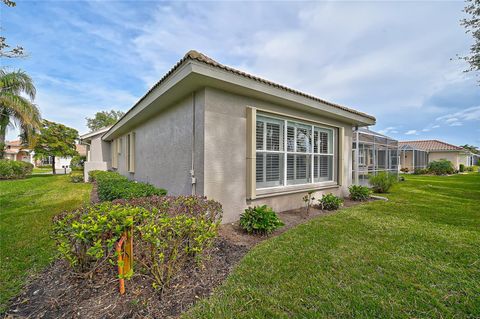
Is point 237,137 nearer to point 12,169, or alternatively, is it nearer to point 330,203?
point 330,203

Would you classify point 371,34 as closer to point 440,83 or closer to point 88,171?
point 440,83

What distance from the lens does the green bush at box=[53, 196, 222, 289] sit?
2072 mm

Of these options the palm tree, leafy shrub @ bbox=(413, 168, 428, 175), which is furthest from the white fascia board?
leafy shrub @ bbox=(413, 168, 428, 175)

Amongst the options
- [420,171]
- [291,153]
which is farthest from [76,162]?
[420,171]

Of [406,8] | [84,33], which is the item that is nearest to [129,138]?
[84,33]

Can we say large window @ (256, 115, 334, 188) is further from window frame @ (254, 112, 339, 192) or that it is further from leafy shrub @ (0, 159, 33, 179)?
leafy shrub @ (0, 159, 33, 179)

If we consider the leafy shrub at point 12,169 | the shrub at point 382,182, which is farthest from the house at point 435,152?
the leafy shrub at point 12,169

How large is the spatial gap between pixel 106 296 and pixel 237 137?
147 inches

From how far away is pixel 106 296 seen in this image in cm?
221

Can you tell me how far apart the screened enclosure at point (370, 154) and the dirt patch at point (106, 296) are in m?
9.58

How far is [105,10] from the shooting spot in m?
5.84

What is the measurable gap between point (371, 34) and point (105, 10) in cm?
870

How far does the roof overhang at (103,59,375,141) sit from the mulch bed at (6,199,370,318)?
10.9 ft

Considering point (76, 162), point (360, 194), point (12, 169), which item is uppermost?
point (76, 162)
